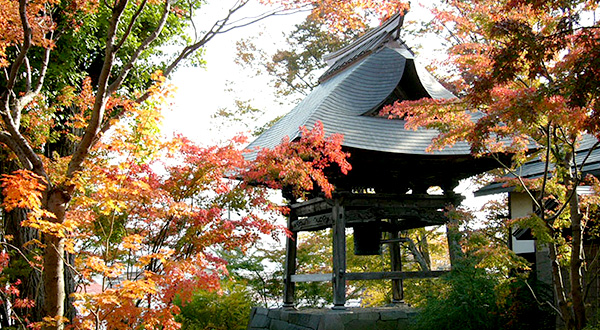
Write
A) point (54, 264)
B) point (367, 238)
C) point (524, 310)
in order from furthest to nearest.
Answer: point (367, 238), point (524, 310), point (54, 264)

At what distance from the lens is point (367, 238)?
31.4ft

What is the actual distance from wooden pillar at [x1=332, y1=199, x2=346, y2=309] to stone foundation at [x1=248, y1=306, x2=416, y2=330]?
0.22 m

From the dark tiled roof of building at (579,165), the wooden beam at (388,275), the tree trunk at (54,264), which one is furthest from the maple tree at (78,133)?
the dark tiled roof of building at (579,165)

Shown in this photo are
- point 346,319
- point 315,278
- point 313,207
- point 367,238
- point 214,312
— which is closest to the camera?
point 346,319

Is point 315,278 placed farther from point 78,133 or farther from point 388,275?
point 78,133

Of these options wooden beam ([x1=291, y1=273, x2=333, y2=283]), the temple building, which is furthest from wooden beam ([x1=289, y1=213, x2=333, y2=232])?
wooden beam ([x1=291, y1=273, x2=333, y2=283])

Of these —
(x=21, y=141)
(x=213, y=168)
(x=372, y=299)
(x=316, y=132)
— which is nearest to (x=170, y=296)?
(x=213, y=168)

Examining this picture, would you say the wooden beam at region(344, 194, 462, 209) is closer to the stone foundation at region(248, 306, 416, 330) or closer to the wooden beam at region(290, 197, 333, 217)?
the wooden beam at region(290, 197, 333, 217)

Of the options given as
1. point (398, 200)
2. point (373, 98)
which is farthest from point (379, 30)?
point (398, 200)

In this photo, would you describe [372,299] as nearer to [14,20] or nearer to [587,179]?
[587,179]

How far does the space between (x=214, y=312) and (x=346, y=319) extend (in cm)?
317

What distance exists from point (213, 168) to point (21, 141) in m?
2.09

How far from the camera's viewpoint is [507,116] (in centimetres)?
498

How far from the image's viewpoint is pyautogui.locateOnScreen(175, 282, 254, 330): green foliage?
9.81 m
